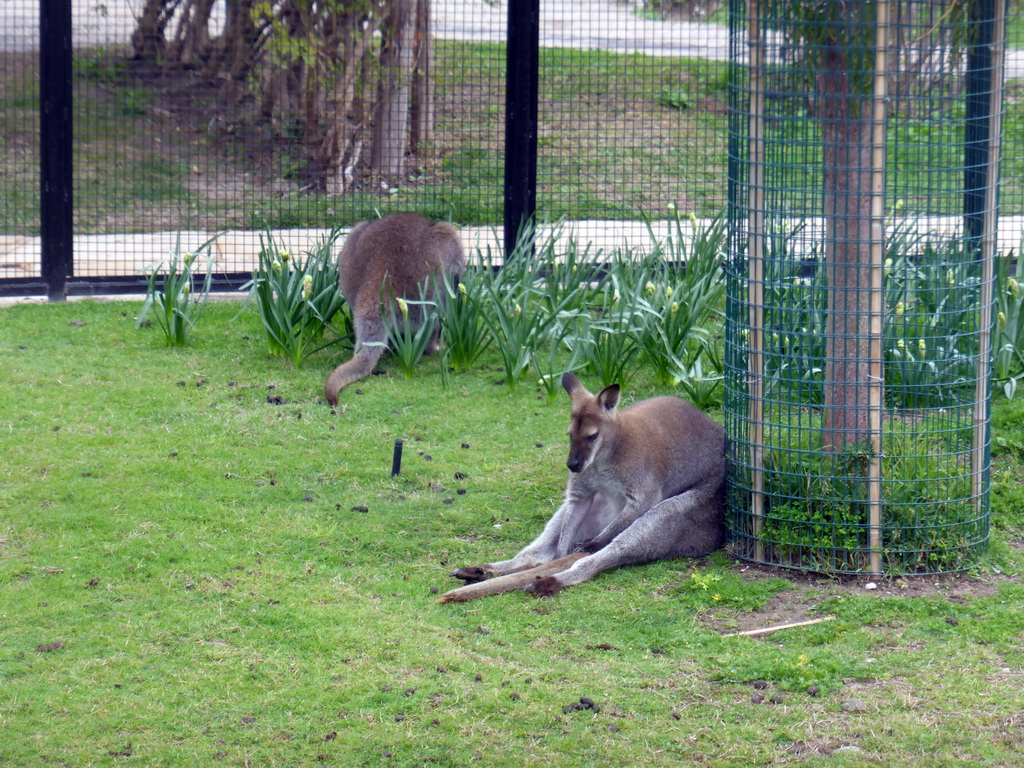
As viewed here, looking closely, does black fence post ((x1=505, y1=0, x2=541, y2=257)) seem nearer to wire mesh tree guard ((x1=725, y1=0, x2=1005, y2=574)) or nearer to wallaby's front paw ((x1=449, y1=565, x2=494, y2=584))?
wire mesh tree guard ((x1=725, y1=0, x2=1005, y2=574))

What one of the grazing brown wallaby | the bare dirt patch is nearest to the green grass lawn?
the bare dirt patch

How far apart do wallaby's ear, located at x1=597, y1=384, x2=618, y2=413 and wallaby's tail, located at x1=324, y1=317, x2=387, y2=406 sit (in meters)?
2.53

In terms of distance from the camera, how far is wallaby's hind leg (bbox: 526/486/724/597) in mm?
5270

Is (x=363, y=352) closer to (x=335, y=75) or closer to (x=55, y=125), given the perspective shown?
(x=55, y=125)

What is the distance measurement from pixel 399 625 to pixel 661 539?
50.6 inches

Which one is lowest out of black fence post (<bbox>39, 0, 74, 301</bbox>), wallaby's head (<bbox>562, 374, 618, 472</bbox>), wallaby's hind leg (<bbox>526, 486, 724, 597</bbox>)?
wallaby's hind leg (<bbox>526, 486, 724, 597</bbox>)

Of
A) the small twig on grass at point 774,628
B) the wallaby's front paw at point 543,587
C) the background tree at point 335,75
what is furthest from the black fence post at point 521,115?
the small twig on grass at point 774,628

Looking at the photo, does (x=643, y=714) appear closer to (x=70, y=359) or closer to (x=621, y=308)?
(x=621, y=308)

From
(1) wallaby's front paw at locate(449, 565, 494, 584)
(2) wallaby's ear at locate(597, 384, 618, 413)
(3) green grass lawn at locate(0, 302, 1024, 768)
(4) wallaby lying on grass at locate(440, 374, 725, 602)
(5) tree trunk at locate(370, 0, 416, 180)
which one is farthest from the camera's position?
(5) tree trunk at locate(370, 0, 416, 180)

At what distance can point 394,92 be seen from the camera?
33.7ft

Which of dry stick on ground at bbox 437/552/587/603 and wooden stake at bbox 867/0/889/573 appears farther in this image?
dry stick on ground at bbox 437/552/587/603

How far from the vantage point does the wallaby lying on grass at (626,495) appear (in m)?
5.40

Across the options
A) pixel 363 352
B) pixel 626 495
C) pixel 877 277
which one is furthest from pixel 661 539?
pixel 363 352

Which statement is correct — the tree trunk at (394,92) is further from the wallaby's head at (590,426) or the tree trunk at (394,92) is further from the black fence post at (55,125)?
the wallaby's head at (590,426)
